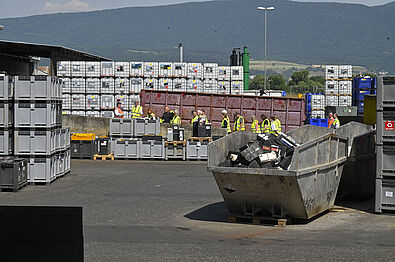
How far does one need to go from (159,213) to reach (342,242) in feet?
14.3

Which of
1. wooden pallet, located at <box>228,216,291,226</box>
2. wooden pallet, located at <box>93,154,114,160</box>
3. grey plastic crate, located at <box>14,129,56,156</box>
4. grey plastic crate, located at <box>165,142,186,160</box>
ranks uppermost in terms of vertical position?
grey plastic crate, located at <box>14,129,56,156</box>

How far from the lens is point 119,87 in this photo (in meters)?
35.4

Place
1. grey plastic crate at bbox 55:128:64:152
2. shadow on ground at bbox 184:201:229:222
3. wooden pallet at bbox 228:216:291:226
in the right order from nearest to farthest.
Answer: wooden pallet at bbox 228:216:291:226
shadow on ground at bbox 184:201:229:222
grey plastic crate at bbox 55:128:64:152

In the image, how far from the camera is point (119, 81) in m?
35.5

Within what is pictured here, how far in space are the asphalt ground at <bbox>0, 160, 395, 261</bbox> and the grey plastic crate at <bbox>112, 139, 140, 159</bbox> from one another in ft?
20.9

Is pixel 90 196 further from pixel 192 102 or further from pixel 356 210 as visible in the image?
pixel 192 102

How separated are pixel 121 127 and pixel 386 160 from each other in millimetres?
14422

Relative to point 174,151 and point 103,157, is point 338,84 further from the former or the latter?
point 103,157

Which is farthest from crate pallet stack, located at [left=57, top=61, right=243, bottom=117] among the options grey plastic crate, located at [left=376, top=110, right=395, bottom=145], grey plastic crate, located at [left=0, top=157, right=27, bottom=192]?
grey plastic crate, located at [left=376, top=110, right=395, bottom=145]

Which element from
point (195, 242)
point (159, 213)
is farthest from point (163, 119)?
point (195, 242)

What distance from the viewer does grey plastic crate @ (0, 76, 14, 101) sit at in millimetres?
17359

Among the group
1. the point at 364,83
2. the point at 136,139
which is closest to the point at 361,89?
the point at 364,83

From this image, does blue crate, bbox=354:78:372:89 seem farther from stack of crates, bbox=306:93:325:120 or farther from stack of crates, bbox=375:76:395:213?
stack of crates, bbox=375:76:395:213

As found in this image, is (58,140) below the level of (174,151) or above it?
above
